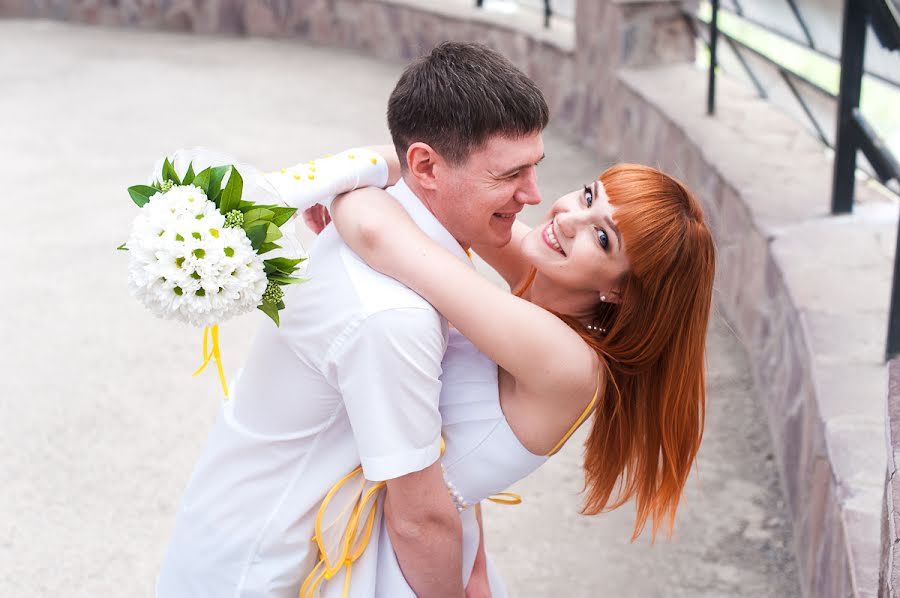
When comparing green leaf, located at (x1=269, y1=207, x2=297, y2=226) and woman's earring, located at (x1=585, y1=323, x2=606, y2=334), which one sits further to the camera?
woman's earring, located at (x1=585, y1=323, x2=606, y2=334)

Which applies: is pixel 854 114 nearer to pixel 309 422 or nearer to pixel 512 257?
pixel 512 257

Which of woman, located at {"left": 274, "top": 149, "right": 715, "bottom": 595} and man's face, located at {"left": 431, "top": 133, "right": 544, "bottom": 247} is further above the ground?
man's face, located at {"left": 431, "top": 133, "right": 544, "bottom": 247}

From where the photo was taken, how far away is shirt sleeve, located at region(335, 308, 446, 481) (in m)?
1.80

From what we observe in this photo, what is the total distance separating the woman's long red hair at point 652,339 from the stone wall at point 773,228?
0.50 meters

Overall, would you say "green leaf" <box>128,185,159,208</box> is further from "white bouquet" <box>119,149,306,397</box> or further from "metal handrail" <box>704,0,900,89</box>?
"metal handrail" <box>704,0,900,89</box>

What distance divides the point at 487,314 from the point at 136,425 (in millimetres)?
2680

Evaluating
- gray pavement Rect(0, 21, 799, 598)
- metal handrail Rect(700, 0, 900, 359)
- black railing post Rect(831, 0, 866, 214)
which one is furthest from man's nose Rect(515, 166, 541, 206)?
black railing post Rect(831, 0, 866, 214)

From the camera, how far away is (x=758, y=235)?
4.35 metres

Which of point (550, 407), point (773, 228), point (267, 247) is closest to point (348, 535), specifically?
point (550, 407)

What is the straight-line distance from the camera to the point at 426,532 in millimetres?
1927

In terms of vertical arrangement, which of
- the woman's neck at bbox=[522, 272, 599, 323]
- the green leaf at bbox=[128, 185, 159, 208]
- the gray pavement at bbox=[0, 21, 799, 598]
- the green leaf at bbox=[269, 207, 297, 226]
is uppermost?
the green leaf at bbox=[128, 185, 159, 208]

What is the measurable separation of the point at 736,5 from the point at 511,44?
2221mm

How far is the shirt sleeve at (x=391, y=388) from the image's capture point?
70.7 inches

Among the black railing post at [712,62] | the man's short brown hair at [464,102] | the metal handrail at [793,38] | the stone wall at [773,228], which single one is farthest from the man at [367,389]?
the black railing post at [712,62]
